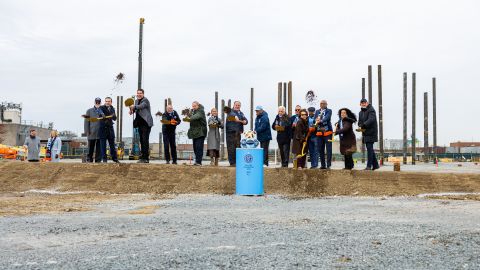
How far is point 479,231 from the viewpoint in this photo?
21.9 ft

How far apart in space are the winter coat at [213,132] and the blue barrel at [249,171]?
322cm

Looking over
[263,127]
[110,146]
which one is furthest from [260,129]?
[110,146]

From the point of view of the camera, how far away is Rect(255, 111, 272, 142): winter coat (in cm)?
1420

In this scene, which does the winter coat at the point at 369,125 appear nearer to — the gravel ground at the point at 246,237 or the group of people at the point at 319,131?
the group of people at the point at 319,131

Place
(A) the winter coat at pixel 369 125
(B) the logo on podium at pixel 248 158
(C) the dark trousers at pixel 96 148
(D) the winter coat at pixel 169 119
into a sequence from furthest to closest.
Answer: (C) the dark trousers at pixel 96 148, (D) the winter coat at pixel 169 119, (A) the winter coat at pixel 369 125, (B) the logo on podium at pixel 248 158

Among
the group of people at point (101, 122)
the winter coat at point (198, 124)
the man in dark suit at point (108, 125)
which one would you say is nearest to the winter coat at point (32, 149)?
the group of people at point (101, 122)

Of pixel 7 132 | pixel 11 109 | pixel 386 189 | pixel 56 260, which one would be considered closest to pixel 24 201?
pixel 56 260

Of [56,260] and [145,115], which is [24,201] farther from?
[56,260]

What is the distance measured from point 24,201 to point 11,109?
78.7 m

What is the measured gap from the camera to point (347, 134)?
509 inches

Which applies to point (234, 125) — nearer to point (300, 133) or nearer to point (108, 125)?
point (300, 133)

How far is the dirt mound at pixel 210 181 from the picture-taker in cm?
1242

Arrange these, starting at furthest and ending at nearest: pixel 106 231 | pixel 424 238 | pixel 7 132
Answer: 1. pixel 7 132
2. pixel 106 231
3. pixel 424 238

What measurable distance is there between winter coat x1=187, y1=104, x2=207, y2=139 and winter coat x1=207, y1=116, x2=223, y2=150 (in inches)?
16.0
